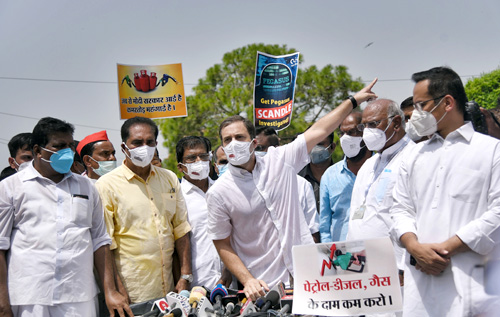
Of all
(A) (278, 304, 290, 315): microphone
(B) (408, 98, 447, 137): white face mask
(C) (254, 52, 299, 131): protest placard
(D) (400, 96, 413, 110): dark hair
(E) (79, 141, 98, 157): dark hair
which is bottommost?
(A) (278, 304, 290, 315): microphone

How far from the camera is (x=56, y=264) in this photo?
4012mm

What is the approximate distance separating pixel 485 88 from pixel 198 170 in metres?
22.9

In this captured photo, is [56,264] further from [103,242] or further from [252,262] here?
[252,262]

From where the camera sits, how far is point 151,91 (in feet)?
29.9

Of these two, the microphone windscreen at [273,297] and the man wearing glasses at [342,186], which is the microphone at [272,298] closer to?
the microphone windscreen at [273,297]

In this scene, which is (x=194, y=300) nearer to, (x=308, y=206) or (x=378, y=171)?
(x=378, y=171)

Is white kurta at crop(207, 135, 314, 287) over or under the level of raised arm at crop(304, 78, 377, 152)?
under

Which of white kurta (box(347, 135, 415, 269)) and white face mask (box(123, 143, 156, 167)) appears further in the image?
white face mask (box(123, 143, 156, 167))

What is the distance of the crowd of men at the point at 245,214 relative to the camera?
10.1 ft

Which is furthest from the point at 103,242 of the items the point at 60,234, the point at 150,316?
the point at 150,316

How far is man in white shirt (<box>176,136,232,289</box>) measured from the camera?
16.3 feet

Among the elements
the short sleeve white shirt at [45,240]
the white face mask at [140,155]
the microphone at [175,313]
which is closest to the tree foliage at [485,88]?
the white face mask at [140,155]

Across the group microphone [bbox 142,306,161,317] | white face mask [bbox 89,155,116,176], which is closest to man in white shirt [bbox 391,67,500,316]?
microphone [bbox 142,306,161,317]

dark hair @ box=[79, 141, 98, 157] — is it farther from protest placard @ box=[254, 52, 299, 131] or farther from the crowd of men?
protest placard @ box=[254, 52, 299, 131]
